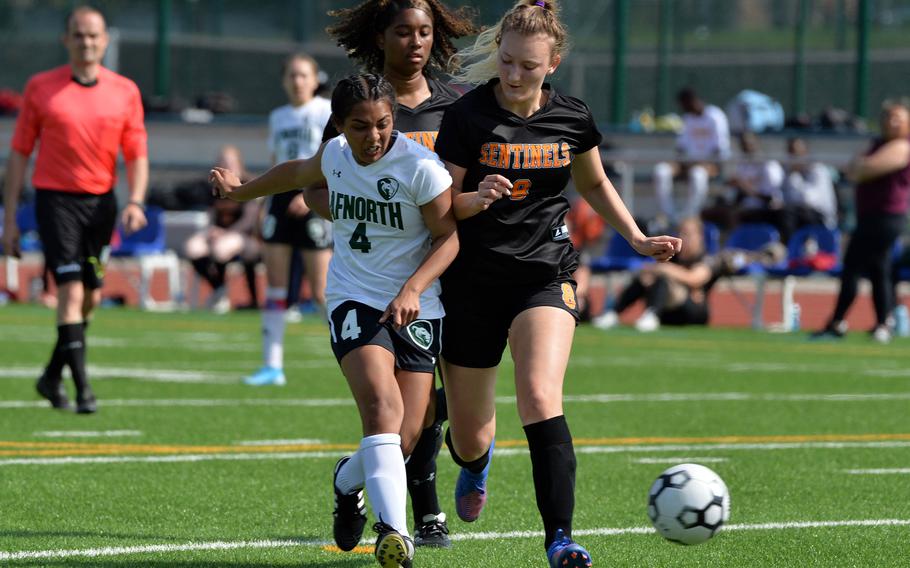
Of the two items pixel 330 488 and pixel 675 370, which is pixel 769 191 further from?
pixel 330 488

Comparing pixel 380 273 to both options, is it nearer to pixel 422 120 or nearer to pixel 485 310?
pixel 485 310

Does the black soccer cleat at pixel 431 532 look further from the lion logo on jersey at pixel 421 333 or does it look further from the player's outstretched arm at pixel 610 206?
the player's outstretched arm at pixel 610 206

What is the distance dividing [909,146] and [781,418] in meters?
6.98

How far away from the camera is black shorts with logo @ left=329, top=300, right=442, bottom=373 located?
17.3 ft

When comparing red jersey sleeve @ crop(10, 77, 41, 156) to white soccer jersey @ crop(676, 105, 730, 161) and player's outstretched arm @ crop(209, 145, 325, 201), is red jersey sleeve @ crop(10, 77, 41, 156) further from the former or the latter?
white soccer jersey @ crop(676, 105, 730, 161)

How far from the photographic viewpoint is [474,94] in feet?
18.2

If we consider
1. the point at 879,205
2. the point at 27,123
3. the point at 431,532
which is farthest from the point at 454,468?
the point at 879,205

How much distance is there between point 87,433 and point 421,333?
3844 mm

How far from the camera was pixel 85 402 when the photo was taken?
9.41m

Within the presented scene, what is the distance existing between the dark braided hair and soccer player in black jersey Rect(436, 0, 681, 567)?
0.31 metres

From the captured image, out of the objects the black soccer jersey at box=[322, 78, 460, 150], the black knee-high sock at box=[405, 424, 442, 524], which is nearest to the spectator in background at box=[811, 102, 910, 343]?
the black soccer jersey at box=[322, 78, 460, 150]

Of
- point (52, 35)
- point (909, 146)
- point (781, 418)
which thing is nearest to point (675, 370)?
point (781, 418)

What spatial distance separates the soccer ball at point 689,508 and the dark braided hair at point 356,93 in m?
1.63

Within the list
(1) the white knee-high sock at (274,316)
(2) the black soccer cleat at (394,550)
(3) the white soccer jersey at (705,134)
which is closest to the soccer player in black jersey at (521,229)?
(2) the black soccer cleat at (394,550)
